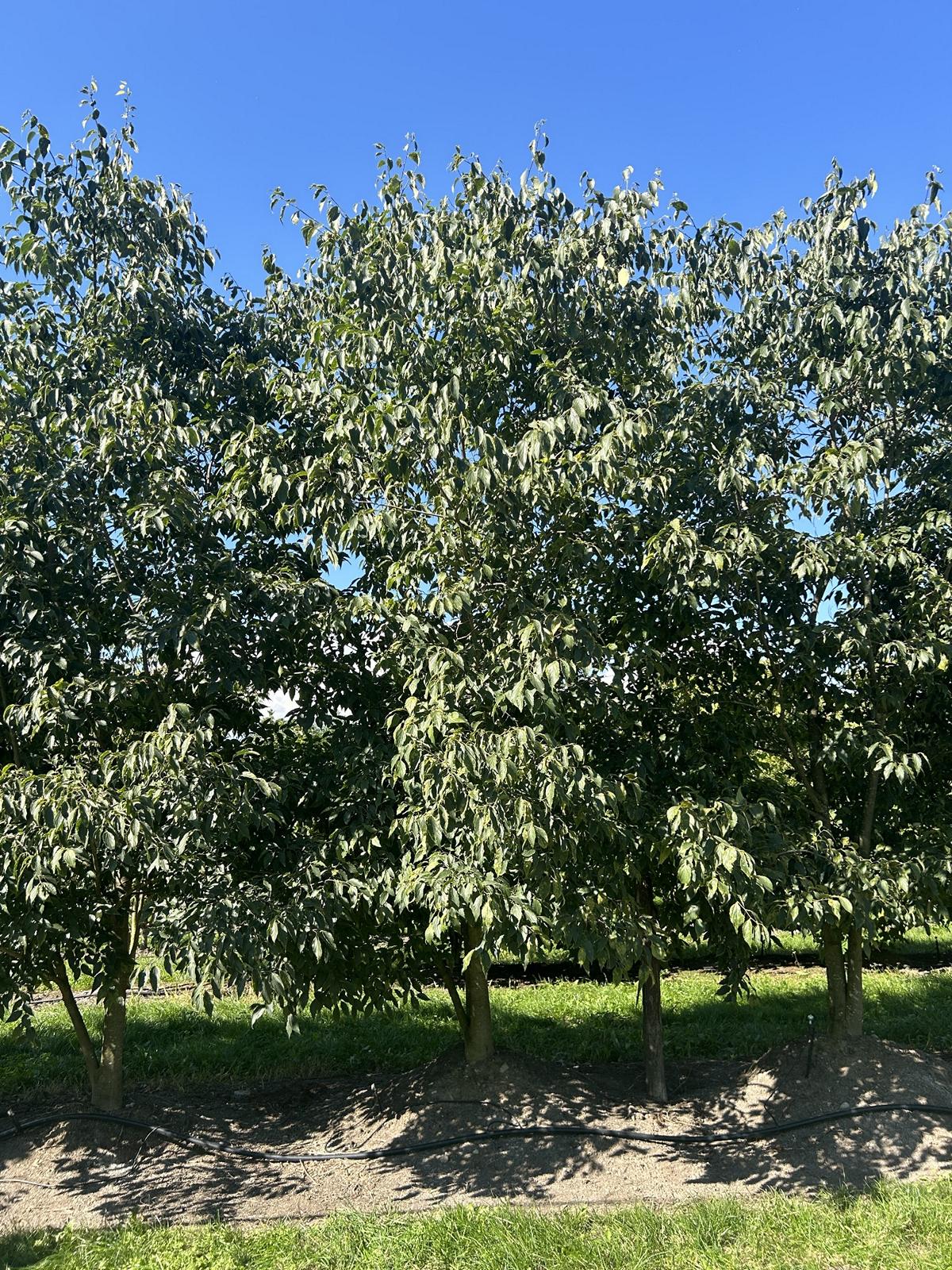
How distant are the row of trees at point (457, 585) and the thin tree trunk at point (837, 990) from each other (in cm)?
96

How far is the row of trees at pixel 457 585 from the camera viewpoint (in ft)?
15.1

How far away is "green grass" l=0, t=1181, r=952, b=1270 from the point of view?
14.1 ft

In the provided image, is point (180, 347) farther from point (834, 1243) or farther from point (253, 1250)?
point (834, 1243)

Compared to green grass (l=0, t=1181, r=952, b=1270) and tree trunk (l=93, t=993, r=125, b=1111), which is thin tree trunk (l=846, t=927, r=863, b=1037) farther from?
tree trunk (l=93, t=993, r=125, b=1111)

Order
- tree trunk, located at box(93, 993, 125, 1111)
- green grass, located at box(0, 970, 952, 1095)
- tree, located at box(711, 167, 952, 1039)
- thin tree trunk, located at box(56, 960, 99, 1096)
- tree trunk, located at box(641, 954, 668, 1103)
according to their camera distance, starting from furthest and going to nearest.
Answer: green grass, located at box(0, 970, 952, 1095) → tree trunk, located at box(641, 954, 668, 1103) → tree trunk, located at box(93, 993, 125, 1111) → thin tree trunk, located at box(56, 960, 99, 1096) → tree, located at box(711, 167, 952, 1039)

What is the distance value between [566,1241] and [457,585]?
312 cm

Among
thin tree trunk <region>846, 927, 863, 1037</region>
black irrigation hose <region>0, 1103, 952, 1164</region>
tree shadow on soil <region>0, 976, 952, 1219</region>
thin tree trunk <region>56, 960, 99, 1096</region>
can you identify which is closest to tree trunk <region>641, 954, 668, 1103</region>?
tree shadow on soil <region>0, 976, 952, 1219</region>

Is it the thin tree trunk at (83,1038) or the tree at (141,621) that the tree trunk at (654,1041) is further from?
the thin tree trunk at (83,1038)

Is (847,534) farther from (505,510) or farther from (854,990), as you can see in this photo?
(854,990)

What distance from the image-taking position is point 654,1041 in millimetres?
6547

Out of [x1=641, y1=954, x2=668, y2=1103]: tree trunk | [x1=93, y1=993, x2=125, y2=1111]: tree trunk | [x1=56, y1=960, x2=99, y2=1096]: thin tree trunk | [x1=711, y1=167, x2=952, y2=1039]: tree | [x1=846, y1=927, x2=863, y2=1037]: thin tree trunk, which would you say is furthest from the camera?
[x1=641, y1=954, x2=668, y2=1103]: tree trunk

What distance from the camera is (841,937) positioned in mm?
6309

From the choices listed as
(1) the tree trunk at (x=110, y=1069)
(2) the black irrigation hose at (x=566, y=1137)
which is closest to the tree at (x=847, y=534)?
(2) the black irrigation hose at (x=566, y=1137)

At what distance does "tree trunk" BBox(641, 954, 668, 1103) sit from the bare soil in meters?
0.15
